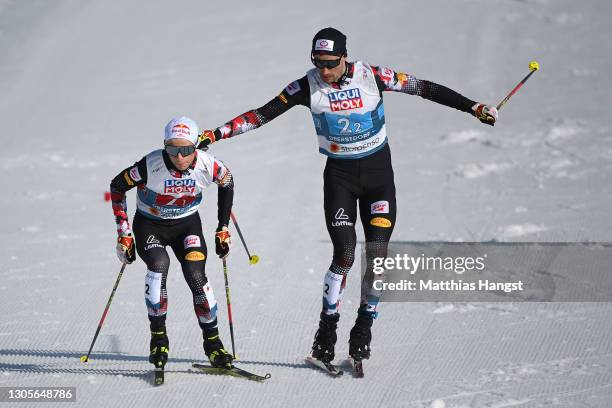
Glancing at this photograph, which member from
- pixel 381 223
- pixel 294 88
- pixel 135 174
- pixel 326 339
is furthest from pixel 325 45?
pixel 326 339

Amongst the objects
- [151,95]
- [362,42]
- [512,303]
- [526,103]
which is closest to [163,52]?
[151,95]

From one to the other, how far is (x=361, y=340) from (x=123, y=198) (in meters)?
2.31

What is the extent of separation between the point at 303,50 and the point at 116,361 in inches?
550

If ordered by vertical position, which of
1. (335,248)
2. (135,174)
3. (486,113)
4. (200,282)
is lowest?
(200,282)

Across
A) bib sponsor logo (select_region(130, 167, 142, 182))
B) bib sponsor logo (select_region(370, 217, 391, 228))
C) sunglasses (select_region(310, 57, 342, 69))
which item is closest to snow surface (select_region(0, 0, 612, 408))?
bib sponsor logo (select_region(370, 217, 391, 228))

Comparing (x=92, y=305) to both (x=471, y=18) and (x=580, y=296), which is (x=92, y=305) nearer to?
(x=580, y=296)

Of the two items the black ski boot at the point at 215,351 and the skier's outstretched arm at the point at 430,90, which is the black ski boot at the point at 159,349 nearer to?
the black ski boot at the point at 215,351

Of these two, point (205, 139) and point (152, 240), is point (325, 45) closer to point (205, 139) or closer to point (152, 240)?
point (205, 139)

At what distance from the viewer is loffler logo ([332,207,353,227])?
27.1 feet

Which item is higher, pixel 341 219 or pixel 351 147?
pixel 351 147

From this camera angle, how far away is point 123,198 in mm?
8133

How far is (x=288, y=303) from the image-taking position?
10.3m

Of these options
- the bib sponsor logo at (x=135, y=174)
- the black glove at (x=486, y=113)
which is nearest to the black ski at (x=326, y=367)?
the bib sponsor logo at (x=135, y=174)

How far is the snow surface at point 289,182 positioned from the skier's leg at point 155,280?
32 cm
